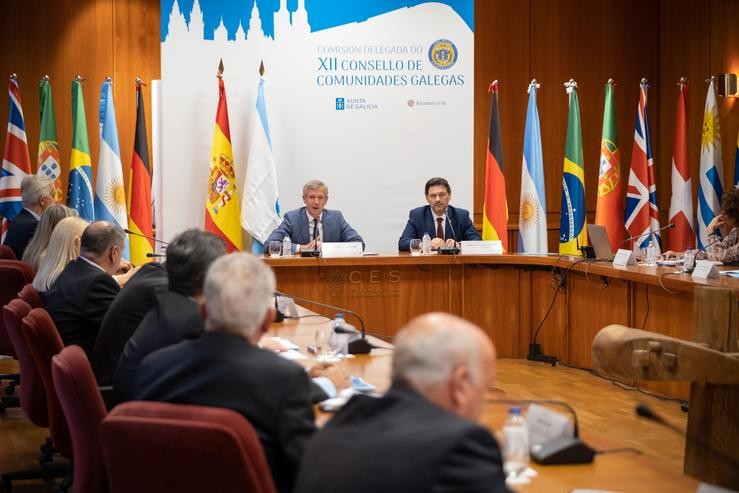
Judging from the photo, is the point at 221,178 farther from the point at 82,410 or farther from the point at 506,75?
the point at 82,410

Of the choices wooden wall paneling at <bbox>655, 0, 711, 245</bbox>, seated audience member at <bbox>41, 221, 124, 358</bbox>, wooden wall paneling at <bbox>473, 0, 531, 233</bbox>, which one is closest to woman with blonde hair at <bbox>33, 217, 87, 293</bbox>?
seated audience member at <bbox>41, 221, 124, 358</bbox>

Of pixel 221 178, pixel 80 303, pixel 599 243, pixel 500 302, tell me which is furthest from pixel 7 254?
pixel 599 243

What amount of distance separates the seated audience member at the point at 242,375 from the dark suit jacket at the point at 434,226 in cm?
550

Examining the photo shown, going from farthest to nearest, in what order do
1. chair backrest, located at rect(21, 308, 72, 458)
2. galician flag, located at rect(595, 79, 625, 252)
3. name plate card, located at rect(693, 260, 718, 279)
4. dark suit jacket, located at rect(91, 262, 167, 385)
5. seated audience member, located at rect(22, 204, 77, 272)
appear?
galician flag, located at rect(595, 79, 625, 252) → seated audience member, located at rect(22, 204, 77, 272) → name plate card, located at rect(693, 260, 718, 279) → dark suit jacket, located at rect(91, 262, 167, 385) → chair backrest, located at rect(21, 308, 72, 458)

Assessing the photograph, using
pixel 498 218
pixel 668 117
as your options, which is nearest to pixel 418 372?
pixel 498 218

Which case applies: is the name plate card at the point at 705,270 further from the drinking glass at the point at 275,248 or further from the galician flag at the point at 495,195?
the drinking glass at the point at 275,248

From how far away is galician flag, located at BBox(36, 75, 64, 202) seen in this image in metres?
8.56

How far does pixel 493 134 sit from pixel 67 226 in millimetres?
4612

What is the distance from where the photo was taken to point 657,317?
19.4ft

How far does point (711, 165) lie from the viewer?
8523 mm

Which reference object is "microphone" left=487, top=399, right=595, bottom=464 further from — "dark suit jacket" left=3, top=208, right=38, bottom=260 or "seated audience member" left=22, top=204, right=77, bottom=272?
"dark suit jacket" left=3, top=208, right=38, bottom=260

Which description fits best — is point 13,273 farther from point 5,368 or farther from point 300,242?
point 300,242

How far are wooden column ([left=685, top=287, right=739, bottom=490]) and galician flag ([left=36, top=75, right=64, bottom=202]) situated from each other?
701 centimetres

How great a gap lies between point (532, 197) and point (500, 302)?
126cm
